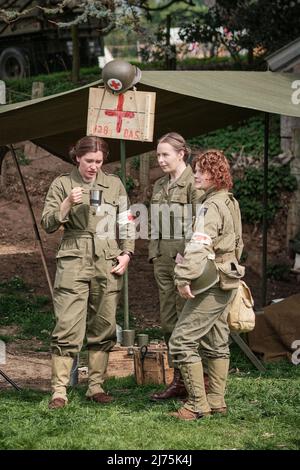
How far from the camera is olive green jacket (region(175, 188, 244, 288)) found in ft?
19.7

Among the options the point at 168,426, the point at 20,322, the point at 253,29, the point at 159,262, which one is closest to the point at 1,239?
the point at 20,322

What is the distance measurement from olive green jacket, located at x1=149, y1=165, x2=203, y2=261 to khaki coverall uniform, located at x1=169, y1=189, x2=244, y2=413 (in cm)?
54

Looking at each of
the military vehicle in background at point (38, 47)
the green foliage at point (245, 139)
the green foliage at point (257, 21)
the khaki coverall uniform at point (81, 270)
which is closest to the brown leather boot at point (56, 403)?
the khaki coverall uniform at point (81, 270)

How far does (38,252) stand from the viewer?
13641 mm

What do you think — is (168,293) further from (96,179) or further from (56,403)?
(56,403)

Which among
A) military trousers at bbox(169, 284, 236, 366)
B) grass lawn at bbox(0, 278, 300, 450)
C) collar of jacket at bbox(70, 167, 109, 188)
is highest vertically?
collar of jacket at bbox(70, 167, 109, 188)

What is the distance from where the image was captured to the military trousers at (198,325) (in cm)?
611

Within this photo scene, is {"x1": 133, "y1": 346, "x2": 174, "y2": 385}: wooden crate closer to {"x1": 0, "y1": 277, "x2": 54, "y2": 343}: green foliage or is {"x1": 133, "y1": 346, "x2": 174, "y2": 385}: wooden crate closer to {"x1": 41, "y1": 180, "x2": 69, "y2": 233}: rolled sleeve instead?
{"x1": 41, "y1": 180, "x2": 69, "y2": 233}: rolled sleeve

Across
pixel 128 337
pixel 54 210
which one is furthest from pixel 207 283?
pixel 128 337

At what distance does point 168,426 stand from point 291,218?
28.9 ft

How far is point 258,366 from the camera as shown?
804cm

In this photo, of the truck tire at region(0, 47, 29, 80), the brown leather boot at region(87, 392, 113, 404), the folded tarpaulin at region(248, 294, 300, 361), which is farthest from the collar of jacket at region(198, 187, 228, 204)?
the truck tire at region(0, 47, 29, 80)

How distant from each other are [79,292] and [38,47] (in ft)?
52.2

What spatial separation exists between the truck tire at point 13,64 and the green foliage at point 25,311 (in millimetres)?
10505
